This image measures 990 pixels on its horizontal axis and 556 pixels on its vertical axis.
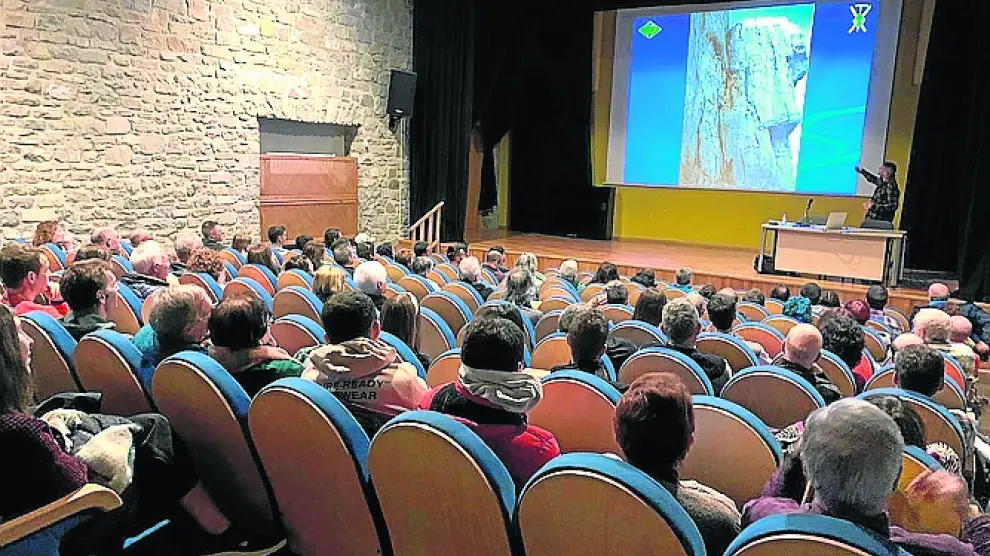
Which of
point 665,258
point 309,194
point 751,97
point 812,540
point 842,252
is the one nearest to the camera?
point 812,540

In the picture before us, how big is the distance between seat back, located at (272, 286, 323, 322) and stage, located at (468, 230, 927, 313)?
5.22m

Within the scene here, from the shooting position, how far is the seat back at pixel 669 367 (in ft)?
8.04

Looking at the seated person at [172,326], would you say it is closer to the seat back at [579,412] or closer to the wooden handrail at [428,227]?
the seat back at [579,412]

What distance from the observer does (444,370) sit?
8.09 ft

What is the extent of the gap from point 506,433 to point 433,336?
1.64 meters

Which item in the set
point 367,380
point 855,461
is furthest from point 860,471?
point 367,380

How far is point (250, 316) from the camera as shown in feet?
6.97

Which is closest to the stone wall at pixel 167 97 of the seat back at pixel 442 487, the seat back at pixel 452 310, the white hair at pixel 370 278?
the white hair at pixel 370 278

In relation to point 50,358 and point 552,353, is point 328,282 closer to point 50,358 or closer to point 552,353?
point 552,353

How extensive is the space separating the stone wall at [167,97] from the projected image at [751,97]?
3.62m

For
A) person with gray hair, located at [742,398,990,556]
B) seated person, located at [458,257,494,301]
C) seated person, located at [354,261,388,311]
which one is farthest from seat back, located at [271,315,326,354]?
seated person, located at [458,257,494,301]

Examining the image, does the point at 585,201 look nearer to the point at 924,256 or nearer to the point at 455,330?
the point at 924,256

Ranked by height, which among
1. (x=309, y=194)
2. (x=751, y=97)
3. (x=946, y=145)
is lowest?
(x=309, y=194)

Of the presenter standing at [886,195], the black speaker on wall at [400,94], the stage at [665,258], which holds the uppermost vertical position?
the black speaker on wall at [400,94]
